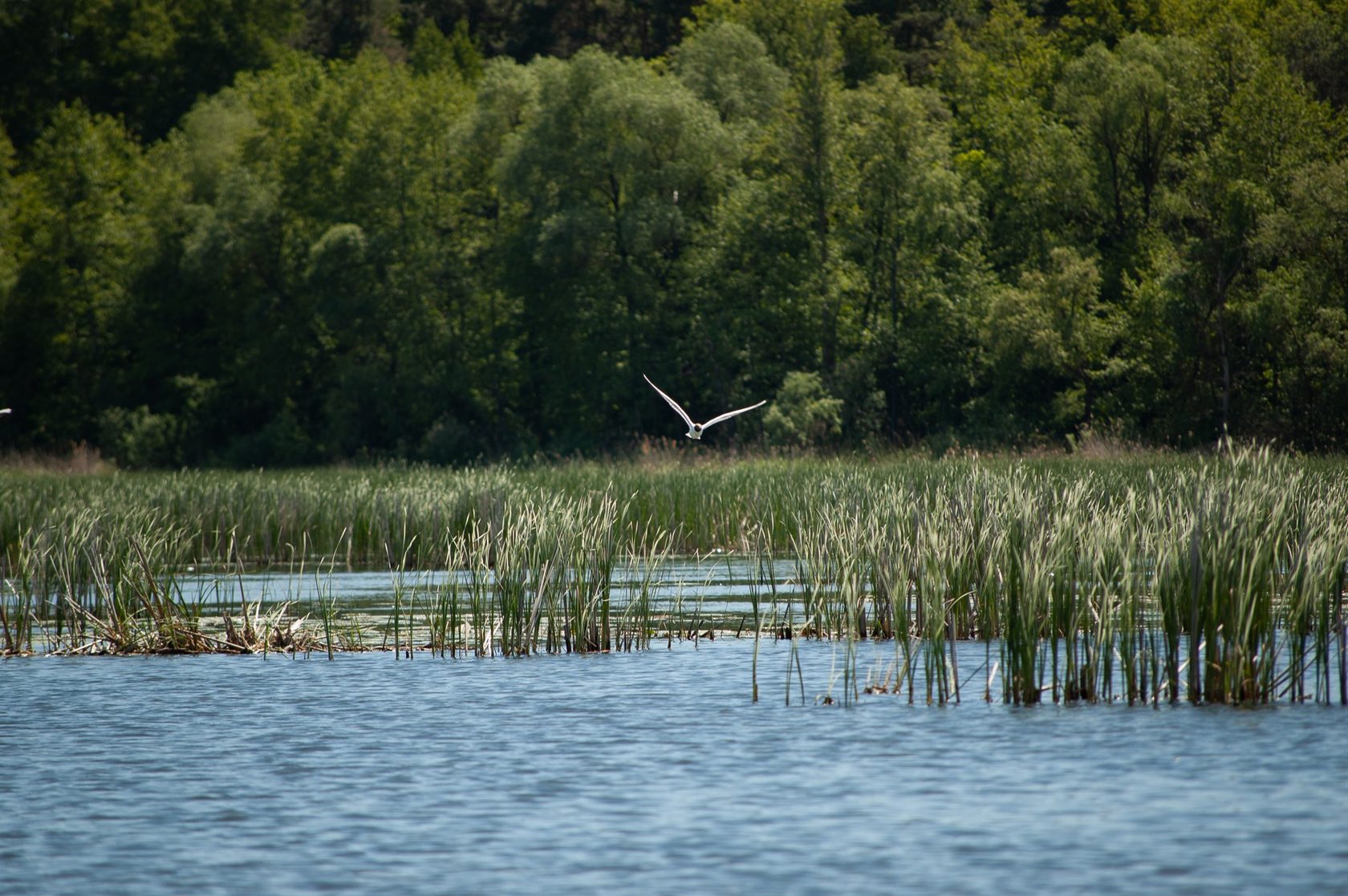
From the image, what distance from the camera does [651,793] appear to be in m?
7.62

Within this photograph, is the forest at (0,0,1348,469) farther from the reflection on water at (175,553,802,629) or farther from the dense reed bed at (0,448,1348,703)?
the reflection on water at (175,553,802,629)

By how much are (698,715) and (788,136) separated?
36527 mm

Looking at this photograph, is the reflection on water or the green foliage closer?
the reflection on water

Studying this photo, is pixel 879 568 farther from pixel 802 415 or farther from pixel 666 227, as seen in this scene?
pixel 666 227

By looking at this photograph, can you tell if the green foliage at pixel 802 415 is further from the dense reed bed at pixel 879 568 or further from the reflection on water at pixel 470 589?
the reflection on water at pixel 470 589

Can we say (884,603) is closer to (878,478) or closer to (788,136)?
(878,478)

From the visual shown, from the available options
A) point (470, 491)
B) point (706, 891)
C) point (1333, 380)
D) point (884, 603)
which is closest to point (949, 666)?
point (884, 603)

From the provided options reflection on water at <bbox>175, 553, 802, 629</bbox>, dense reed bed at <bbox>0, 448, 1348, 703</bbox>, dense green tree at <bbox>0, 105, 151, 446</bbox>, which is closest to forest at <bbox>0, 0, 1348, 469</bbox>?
dense green tree at <bbox>0, 105, 151, 446</bbox>

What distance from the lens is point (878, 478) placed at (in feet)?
60.4

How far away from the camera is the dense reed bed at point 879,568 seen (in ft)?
28.2

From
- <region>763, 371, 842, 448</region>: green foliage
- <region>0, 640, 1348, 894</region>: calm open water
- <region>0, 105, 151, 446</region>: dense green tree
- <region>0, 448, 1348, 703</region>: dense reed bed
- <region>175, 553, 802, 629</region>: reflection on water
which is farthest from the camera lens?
<region>0, 105, 151, 446</region>: dense green tree

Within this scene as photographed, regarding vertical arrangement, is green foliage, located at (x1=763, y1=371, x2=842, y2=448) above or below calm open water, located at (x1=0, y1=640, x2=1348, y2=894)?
above

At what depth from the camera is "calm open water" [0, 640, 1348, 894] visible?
630 centimetres

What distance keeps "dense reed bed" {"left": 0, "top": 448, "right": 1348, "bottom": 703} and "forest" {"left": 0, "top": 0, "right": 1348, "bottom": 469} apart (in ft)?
61.8
